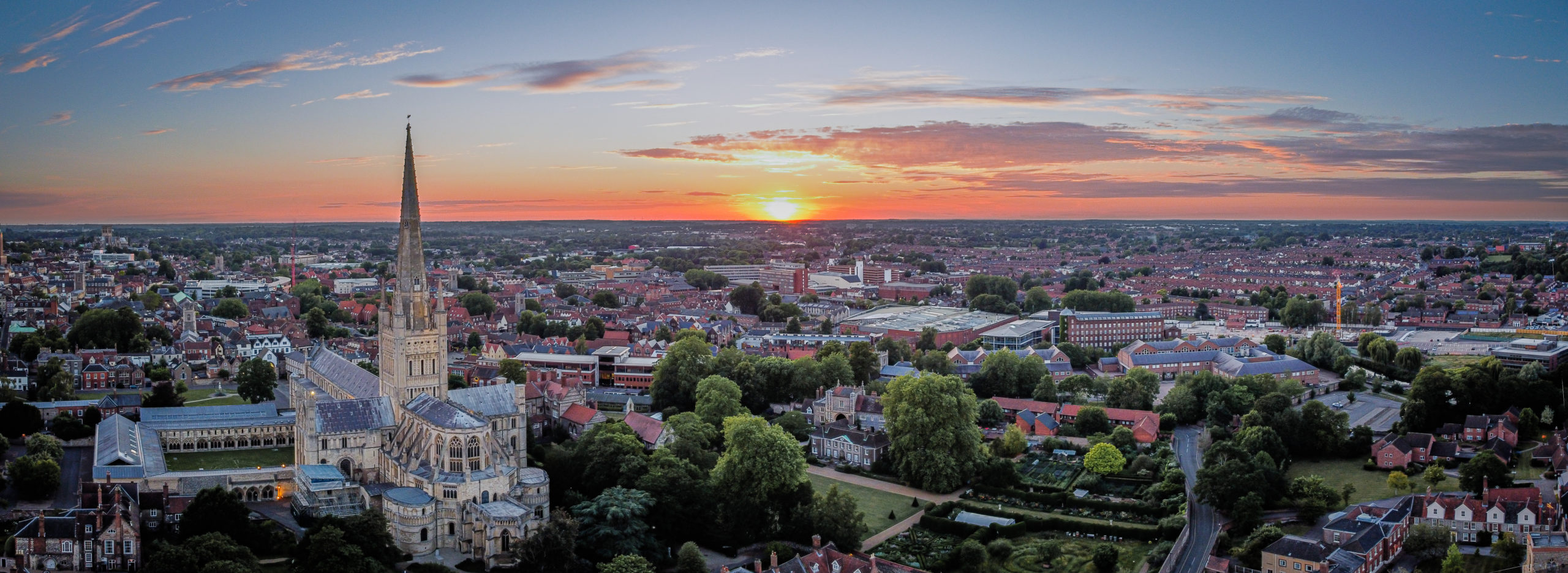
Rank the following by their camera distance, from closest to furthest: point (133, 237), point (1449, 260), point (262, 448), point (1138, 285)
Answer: point (262, 448)
point (1138, 285)
point (1449, 260)
point (133, 237)

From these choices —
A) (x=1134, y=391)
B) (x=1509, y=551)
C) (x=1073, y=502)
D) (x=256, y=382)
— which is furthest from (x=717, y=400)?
(x=1509, y=551)

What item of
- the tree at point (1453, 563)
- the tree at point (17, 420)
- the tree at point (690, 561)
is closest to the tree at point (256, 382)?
the tree at point (17, 420)

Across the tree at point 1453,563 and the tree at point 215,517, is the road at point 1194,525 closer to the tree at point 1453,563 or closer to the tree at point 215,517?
the tree at point 1453,563

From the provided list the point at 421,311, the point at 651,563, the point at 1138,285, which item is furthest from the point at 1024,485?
the point at 1138,285

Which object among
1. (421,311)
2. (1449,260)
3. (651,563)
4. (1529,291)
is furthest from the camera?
(1449,260)

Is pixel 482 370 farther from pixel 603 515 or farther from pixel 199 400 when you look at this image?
pixel 603 515

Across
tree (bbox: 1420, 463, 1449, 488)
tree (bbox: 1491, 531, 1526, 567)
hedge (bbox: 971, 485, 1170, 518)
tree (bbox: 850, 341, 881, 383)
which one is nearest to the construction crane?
tree (bbox: 850, 341, 881, 383)

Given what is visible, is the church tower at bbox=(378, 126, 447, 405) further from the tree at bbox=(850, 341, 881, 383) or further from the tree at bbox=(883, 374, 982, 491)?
the tree at bbox=(850, 341, 881, 383)
